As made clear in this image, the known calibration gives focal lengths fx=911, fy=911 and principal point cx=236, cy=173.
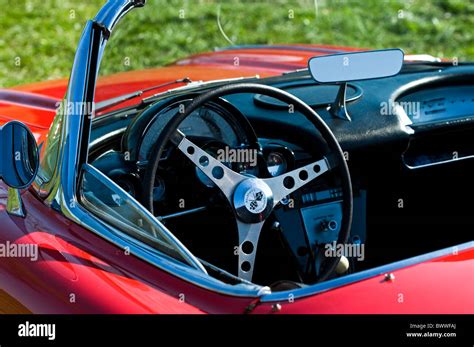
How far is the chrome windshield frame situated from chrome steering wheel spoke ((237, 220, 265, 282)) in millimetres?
318

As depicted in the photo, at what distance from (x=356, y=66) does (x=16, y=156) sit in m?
1.06

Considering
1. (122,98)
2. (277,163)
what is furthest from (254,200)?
(122,98)

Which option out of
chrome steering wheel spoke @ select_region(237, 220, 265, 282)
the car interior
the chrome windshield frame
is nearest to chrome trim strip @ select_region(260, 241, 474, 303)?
the chrome windshield frame

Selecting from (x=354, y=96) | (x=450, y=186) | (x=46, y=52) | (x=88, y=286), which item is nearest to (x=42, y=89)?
(x=354, y=96)

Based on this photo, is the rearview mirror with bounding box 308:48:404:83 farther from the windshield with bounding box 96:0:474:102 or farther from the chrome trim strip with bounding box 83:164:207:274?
the windshield with bounding box 96:0:474:102

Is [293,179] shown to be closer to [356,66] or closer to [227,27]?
[356,66]

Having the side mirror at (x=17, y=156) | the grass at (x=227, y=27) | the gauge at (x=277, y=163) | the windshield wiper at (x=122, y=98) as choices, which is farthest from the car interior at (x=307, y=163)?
the grass at (x=227, y=27)

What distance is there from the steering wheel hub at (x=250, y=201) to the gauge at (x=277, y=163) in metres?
0.26

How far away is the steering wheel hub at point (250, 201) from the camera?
2.70m

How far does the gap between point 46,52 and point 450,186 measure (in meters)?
5.12

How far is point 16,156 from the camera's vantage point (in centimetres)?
260

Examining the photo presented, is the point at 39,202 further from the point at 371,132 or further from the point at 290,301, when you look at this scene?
the point at 371,132

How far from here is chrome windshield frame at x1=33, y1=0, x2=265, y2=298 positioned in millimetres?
2402
